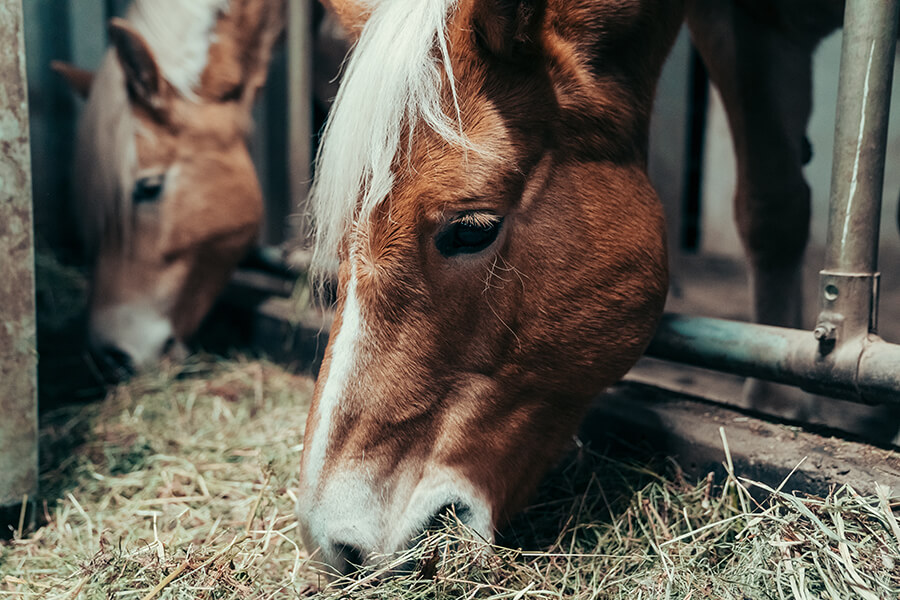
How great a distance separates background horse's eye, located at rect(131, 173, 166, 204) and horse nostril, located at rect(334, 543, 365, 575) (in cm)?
217

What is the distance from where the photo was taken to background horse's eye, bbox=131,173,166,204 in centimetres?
291

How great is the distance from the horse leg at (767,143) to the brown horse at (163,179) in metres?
2.02

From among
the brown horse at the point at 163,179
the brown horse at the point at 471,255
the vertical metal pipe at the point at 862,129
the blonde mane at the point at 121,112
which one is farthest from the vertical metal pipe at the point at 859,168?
the blonde mane at the point at 121,112

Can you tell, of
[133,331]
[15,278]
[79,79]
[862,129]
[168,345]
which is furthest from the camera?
[79,79]

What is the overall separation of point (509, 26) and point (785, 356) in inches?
36.7

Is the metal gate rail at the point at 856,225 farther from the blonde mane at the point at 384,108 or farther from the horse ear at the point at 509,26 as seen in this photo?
the blonde mane at the point at 384,108

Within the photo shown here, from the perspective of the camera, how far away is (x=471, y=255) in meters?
1.33

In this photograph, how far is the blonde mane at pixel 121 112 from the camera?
9.62ft

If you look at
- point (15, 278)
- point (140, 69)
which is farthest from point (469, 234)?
point (140, 69)

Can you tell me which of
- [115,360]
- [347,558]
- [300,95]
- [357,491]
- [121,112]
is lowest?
[115,360]

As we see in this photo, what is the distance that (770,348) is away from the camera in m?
1.57

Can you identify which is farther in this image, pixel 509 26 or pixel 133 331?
pixel 133 331

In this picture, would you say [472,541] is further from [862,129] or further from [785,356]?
[862,129]

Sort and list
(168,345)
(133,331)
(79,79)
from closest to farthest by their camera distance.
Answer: (133,331)
(168,345)
(79,79)
